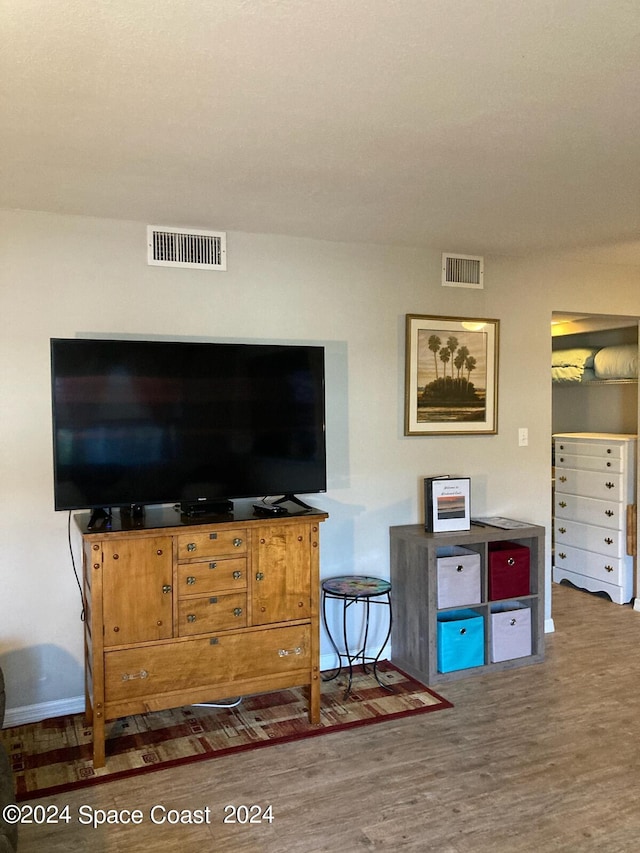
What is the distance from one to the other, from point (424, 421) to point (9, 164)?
8.12 feet

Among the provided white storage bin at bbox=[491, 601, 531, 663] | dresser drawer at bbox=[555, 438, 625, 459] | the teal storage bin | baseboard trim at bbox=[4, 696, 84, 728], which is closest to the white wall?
baseboard trim at bbox=[4, 696, 84, 728]

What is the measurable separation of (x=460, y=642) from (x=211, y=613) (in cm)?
145

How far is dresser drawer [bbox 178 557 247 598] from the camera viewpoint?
2.84 metres

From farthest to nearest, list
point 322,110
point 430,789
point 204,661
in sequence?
point 204,661
point 430,789
point 322,110

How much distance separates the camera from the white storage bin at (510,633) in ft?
12.1

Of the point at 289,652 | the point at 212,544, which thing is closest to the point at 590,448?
the point at 289,652

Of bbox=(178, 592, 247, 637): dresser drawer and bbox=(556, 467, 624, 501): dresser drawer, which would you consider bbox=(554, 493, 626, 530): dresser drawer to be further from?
bbox=(178, 592, 247, 637): dresser drawer

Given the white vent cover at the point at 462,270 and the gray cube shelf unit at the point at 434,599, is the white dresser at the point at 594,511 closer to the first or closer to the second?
the gray cube shelf unit at the point at 434,599

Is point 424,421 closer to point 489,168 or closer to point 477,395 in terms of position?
point 477,395

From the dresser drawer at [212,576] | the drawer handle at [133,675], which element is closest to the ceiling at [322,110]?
the dresser drawer at [212,576]

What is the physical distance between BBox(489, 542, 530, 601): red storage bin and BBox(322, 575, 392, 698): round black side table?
0.59 metres

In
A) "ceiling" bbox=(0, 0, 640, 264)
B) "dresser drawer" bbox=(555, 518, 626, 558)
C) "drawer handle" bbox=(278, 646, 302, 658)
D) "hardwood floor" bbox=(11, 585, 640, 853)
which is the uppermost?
"ceiling" bbox=(0, 0, 640, 264)

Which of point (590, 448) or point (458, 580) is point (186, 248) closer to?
point (458, 580)

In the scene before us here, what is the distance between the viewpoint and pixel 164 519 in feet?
9.71
